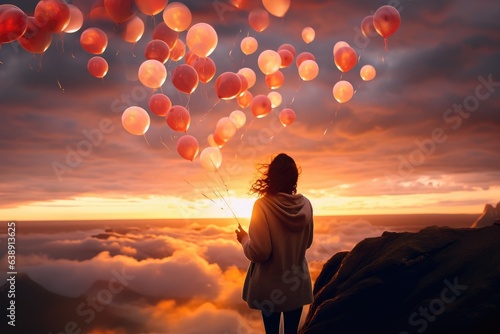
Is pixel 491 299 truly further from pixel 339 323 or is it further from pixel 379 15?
pixel 379 15

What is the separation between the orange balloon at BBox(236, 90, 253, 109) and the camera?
684cm

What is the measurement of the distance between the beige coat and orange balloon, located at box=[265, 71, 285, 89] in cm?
405

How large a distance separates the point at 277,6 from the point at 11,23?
356 cm

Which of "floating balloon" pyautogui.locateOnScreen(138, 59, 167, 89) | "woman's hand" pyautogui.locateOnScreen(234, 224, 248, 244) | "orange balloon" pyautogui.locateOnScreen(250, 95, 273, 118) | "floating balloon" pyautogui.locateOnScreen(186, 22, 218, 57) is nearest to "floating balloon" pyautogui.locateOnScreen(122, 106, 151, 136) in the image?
"floating balloon" pyautogui.locateOnScreen(138, 59, 167, 89)

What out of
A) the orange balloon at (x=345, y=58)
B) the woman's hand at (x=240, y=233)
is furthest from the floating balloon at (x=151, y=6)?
the woman's hand at (x=240, y=233)

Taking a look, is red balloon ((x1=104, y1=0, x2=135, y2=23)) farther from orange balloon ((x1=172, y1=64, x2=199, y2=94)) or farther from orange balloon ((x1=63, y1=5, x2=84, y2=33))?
orange balloon ((x1=172, y1=64, x2=199, y2=94))

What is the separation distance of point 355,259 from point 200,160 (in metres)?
2.59

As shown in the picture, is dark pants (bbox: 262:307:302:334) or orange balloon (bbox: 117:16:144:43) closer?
dark pants (bbox: 262:307:302:334)

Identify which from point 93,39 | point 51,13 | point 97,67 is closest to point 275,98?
point 97,67

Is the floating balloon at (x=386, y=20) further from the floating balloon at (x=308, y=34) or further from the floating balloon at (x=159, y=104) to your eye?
the floating balloon at (x=159, y=104)

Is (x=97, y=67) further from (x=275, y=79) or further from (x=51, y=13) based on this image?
(x=275, y=79)

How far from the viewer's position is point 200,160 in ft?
20.4

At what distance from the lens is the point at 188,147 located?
612 centimetres

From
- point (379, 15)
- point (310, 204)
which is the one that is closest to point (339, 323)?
point (310, 204)
